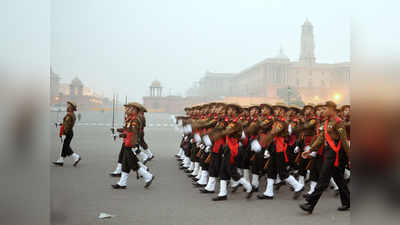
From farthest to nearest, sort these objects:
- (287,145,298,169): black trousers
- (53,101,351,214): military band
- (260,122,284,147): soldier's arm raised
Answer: (287,145,298,169): black trousers
(260,122,284,147): soldier's arm raised
(53,101,351,214): military band

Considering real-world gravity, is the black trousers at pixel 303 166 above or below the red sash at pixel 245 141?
below

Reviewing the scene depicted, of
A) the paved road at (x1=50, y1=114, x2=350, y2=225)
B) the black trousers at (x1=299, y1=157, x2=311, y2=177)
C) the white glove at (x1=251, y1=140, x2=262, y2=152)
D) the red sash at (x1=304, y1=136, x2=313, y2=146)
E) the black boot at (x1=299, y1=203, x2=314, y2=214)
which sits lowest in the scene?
the paved road at (x1=50, y1=114, x2=350, y2=225)

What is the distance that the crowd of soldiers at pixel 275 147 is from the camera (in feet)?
17.2

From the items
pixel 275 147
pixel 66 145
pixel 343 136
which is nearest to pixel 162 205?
pixel 275 147

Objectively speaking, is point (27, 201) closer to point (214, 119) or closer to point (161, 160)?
point (214, 119)

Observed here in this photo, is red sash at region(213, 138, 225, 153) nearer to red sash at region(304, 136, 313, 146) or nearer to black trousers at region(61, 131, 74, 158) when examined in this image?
red sash at region(304, 136, 313, 146)

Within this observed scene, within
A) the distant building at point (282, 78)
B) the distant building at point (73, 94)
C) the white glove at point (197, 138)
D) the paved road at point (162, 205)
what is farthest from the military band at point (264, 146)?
the distant building at point (282, 78)

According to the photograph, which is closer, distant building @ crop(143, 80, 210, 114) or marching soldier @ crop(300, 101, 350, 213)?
marching soldier @ crop(300, 101, 350, 213)

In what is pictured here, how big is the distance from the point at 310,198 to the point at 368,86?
12.1ft

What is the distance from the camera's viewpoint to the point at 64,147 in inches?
352

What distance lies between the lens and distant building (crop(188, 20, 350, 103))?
16138mm

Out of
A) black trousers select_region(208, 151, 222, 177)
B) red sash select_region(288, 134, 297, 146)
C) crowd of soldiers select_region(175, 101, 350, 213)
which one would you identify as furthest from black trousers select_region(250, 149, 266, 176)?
red sash select_region(288, 134, 297, 146)

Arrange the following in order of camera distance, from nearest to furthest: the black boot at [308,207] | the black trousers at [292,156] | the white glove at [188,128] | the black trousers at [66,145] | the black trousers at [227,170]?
the black boot at [308,207], the black trousers at [227,170], the black trousers at [292,156], the black trousers at [66,145], the white glove at [188,128]

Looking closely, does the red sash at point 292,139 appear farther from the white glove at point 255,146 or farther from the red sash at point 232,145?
the red sash at point 232,145
